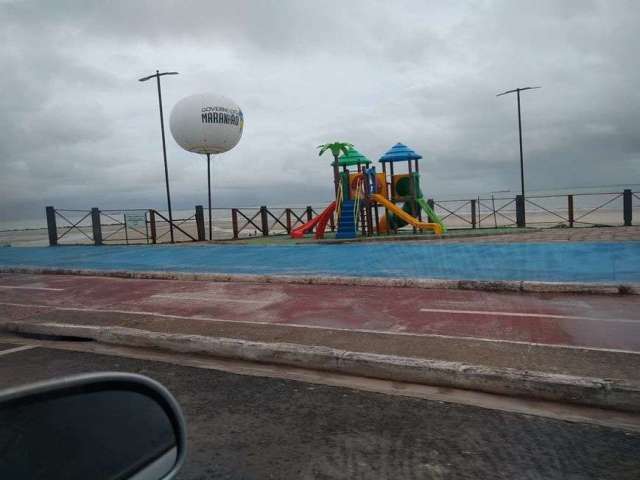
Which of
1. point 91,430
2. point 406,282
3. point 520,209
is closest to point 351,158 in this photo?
point 520,209

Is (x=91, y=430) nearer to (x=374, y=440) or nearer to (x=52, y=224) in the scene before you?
(x=374, y=440)

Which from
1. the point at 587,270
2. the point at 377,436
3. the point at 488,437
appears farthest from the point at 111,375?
the point at 587,270

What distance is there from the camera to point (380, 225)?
2064cm

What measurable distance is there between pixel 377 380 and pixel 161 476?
11.5ft

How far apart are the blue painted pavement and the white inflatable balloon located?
15.3 feet

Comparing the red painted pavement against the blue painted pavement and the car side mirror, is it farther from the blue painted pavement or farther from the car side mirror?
the car side mirror

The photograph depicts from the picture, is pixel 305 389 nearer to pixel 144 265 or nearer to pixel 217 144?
pixel 144 265

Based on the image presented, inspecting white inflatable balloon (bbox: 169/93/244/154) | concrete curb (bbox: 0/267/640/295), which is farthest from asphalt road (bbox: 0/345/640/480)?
white inflatable balloon (bbox: 169/93/244/154)

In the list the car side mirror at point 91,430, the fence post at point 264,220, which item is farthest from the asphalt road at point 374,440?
the fence post at point 264,220

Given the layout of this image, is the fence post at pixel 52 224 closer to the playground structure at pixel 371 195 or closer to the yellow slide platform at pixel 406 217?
the playground structure at pixel 371 195

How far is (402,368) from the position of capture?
15.2ft

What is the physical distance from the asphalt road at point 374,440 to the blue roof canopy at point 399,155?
15.9m

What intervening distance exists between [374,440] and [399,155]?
55.7 ft

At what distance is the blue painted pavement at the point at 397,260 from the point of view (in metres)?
9.16
